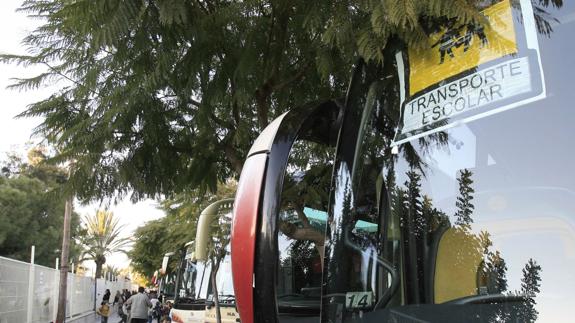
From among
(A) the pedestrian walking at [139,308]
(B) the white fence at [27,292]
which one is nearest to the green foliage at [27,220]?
(B) the white fence at [27,292]

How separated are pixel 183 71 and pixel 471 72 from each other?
7.81 ft

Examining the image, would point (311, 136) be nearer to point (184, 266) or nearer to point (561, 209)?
point (561, 209)

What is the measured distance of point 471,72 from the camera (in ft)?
7.08

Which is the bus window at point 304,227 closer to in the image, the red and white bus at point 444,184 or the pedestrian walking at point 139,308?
the red and white bus at point 444,184

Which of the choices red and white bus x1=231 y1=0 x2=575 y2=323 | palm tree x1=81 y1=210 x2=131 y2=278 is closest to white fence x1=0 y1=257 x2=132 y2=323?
red and white bus x1=231 y1=0 x2=575 y2=323

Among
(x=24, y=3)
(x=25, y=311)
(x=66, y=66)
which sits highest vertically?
(x=24, y=3)

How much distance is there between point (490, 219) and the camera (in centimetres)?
205

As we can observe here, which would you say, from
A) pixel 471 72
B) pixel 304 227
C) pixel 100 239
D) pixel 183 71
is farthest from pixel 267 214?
pixel 100 239

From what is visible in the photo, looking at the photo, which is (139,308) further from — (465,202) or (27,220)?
(27,220)

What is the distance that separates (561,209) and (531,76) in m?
0.48

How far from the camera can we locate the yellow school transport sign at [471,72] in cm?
202

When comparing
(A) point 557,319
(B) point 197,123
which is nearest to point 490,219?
(A) point 557,319

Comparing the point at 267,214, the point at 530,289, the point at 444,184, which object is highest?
the point at 444,184

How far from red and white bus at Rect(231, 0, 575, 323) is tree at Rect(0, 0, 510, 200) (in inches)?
8.0
